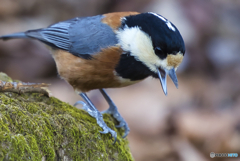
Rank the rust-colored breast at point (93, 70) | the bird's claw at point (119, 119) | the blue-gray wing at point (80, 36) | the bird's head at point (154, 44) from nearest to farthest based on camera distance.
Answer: the bird's head at point (154, 44), the rust-colored breast at point (93, 70), the blue-gray wing at point (80, 36), the bird's claw at point (119, 119)

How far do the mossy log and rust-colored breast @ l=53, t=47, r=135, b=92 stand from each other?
0.31 m

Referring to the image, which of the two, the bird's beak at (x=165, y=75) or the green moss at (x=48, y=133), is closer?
the green moss at (x=48, y=133)

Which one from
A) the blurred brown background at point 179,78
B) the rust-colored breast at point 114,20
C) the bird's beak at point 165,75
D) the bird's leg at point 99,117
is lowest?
the blurred brown background at point 179,78

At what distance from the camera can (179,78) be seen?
190 inches

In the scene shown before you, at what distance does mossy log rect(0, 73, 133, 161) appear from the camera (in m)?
1.45

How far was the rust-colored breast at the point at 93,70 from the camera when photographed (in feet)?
7.53

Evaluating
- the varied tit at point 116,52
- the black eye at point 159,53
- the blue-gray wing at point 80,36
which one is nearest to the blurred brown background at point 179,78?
the varied tit at point 116,52

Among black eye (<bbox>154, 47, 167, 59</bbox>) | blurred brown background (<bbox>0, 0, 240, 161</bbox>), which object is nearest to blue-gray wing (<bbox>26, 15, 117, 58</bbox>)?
black eye (<bbox>154, 47, 167, 59</bbox>)

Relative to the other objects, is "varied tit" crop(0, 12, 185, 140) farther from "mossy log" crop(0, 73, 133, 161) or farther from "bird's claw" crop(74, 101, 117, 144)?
"mossy log" crop(0, 73, 133, 161)

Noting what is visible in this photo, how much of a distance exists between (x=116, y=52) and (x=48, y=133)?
91 cm

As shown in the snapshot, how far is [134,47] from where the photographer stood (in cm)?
224

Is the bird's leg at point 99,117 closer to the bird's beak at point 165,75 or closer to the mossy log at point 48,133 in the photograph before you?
the mossy log at point 48,133

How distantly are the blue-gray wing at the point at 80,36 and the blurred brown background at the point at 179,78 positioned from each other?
1.63 meters

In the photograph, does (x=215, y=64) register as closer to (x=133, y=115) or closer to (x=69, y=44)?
(x=133, y=115)
